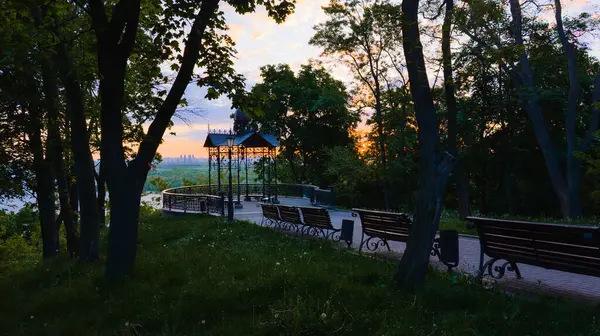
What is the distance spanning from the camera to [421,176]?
645 cm

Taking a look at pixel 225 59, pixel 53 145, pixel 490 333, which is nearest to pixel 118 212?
pixel 225 59

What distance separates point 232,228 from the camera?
1427cm

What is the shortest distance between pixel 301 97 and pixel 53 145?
29006mm

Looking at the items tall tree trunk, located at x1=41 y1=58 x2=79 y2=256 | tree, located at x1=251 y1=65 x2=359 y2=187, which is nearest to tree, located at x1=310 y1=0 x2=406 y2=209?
tree, located at x1=251 y1=65 x2=359 y2=187

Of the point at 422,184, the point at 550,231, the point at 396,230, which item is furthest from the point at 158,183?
the point at 550,231

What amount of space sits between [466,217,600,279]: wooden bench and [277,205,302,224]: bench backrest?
22.1 ft

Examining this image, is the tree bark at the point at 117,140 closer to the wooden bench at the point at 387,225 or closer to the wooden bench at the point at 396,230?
the wooden bench at the point at 387,225

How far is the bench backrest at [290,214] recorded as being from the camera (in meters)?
13.6

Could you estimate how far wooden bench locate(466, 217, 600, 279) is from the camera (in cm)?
591

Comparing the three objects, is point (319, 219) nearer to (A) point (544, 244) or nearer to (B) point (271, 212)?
(B) point (271, 212)

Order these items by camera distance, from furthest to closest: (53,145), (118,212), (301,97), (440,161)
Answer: (301,97) → (53,145) → (118,212) → (440,161)

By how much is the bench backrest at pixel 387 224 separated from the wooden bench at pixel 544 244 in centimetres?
203

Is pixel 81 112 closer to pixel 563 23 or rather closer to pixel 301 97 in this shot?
pixel 563 23

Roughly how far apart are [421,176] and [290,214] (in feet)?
25.6
